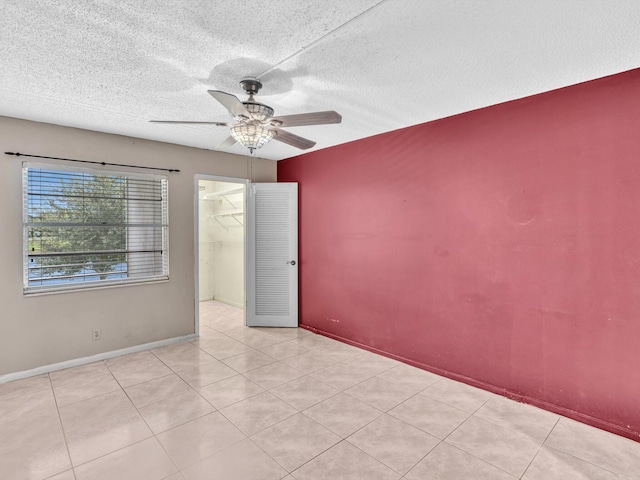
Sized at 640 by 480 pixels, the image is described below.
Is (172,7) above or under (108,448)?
above

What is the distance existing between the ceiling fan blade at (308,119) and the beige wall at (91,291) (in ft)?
7.93

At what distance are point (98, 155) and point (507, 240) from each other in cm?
409

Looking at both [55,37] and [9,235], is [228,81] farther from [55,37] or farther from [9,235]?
[9,235]

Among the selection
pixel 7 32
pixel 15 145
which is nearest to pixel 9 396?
pixel 15 145

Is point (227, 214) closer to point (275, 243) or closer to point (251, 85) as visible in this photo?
point (275, 243)

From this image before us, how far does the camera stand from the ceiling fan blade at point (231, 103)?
6.06 feet

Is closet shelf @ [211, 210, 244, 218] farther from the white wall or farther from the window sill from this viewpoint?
the window sill

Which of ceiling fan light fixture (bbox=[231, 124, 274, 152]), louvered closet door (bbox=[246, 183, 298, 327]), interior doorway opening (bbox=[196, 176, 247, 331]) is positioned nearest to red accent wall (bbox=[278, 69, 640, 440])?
louvered closet door (bbox=[246, 183, 298, 327])

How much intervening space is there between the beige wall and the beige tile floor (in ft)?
1.02

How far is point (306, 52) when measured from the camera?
1.99 meters

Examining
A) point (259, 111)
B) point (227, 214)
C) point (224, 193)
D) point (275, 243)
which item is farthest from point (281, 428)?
point (227, 214)

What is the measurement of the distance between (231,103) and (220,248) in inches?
189

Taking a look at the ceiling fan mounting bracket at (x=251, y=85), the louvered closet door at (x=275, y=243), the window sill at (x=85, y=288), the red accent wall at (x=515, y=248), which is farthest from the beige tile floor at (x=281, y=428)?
the ceiling fan mounting bracket at (x=251, y=85)

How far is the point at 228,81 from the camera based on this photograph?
235 centimetres
